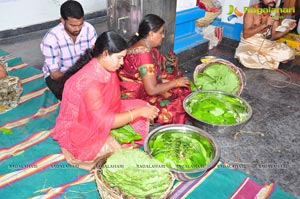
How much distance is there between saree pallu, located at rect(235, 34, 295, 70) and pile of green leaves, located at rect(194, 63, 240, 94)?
139 cm

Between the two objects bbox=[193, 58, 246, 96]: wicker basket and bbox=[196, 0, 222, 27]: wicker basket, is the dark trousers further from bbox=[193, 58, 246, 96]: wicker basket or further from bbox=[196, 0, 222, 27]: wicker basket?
bbox=[196, 0, 222, 27]: wicker basket

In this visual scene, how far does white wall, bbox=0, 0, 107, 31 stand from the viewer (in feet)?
19.3

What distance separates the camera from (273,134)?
3.25 m

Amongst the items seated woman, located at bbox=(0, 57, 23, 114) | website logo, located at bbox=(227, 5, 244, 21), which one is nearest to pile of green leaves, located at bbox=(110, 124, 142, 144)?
→ seated woman, located at bbox=(0, 57, 23, 114)

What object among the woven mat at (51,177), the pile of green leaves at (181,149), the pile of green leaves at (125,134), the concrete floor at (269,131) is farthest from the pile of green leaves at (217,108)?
the pile of green leaves at (125,134)

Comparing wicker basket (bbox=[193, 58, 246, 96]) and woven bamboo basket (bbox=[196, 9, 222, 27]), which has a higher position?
woven bamboo basket (bbox=[196, 9, 222, 27])

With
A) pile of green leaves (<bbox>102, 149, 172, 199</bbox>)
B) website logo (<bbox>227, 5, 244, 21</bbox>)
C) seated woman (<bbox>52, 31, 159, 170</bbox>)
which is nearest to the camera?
pile of green leaves (<bbox>102, 149, 172, 199</bbox>)

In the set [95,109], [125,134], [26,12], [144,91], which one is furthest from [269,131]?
[26,12]

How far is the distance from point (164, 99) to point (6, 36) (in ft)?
14.4

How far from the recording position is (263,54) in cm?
487

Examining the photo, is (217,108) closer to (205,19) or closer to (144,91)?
(144,91)

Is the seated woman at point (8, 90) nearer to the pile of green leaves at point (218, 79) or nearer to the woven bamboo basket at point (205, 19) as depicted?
the pile of green leaves at point (218, 79)

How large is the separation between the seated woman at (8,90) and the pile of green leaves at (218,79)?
6.84ft

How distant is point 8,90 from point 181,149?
1998 millimetres
